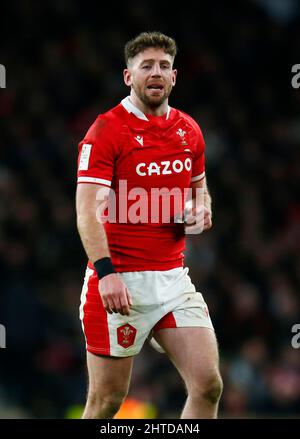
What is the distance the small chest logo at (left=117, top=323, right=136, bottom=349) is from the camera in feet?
16.6

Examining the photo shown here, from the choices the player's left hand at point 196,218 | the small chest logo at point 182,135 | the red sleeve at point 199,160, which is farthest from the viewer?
the red sleeve at point 199,160

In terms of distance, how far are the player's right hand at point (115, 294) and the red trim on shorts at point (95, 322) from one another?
32 centimetres

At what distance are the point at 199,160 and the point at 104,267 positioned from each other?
3.09 ft

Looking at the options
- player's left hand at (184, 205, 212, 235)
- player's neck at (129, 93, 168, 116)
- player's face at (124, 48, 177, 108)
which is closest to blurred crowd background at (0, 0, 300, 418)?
player's left hand at (184, 205, 212, 235)

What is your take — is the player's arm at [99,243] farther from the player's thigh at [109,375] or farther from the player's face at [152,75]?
the player's face at [152,75]

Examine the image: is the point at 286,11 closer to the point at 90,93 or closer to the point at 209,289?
the point at 90,93

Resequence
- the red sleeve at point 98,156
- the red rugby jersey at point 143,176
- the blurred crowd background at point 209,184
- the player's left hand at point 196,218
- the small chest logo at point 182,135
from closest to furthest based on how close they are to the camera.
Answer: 1. the red sleeve at point 98,156
2. the red rugby jersey at point 143,176
3. the player's left hand at point 196,218
4. the small chest logo at point 182,135
5. the blurred crowd background at point 209,184

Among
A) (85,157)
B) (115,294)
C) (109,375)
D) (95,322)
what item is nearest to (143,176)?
(85,157)

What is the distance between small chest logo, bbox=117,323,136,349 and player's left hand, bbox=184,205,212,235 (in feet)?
1.95

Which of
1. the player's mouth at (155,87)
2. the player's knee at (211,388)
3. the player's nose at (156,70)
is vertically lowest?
the player's knee at (211,388)

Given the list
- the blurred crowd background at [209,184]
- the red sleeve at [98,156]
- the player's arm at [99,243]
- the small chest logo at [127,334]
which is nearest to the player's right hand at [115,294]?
the player's arm at [99,243]

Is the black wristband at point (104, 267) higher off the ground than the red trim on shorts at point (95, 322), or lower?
higher

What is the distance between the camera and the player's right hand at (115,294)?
4.78m

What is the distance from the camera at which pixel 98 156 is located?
16.2 ft
